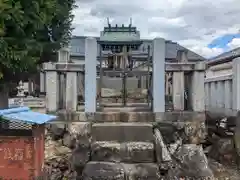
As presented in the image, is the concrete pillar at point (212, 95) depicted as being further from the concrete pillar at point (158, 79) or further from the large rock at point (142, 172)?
the large rock at point (142, 172)

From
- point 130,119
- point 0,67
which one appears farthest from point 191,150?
point 0,67

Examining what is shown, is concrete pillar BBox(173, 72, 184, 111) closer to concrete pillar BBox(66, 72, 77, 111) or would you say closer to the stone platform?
the stone platform

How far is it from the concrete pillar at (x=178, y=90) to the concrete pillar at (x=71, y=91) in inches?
101

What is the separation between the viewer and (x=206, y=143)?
8.30 m

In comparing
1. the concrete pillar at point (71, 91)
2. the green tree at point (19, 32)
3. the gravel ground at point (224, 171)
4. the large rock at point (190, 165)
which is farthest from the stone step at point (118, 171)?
the green tree at point (19, 32)

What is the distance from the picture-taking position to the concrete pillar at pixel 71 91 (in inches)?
317

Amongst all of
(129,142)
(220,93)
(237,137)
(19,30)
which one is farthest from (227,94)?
(19,30)

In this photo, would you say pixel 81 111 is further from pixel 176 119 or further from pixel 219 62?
pixel 219 62

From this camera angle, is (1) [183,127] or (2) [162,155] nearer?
(2) [162,155]

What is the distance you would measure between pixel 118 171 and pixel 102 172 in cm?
33

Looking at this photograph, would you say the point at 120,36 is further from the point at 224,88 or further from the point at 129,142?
the point at 129,142

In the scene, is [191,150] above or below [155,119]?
below

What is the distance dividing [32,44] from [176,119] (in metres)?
4.37

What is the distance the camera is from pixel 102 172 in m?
6.48
